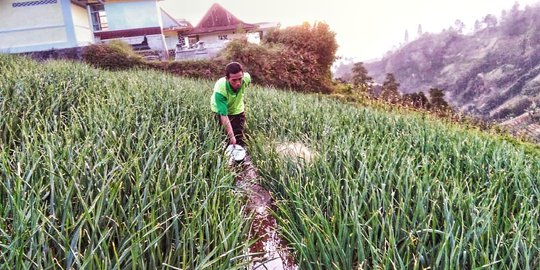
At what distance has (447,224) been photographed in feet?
5.66

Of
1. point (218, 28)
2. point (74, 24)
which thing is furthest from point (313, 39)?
point (74, 24)

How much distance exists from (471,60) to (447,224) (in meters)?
63.1

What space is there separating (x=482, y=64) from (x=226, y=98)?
59178 millimetres

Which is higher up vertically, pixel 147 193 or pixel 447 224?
pixel 147 193

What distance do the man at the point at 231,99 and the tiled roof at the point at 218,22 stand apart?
19.4 metres

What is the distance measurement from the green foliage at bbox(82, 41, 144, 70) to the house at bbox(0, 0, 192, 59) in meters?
0.84

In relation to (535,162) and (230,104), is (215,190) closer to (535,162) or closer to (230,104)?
(230,104)

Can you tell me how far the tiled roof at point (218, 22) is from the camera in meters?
23.7

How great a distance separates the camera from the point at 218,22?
80.7ft

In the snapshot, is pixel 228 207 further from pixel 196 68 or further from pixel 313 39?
pixel 313 39

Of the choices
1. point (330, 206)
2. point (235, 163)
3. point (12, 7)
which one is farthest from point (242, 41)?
point (330, 206)

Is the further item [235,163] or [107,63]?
[107,63]

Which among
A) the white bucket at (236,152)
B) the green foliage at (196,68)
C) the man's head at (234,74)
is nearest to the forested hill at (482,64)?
the green foliage at (196,68)

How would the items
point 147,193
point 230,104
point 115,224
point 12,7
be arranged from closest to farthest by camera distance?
1. point 115,224
2. point 147,193
3. point 230,104
4. point 12,7
